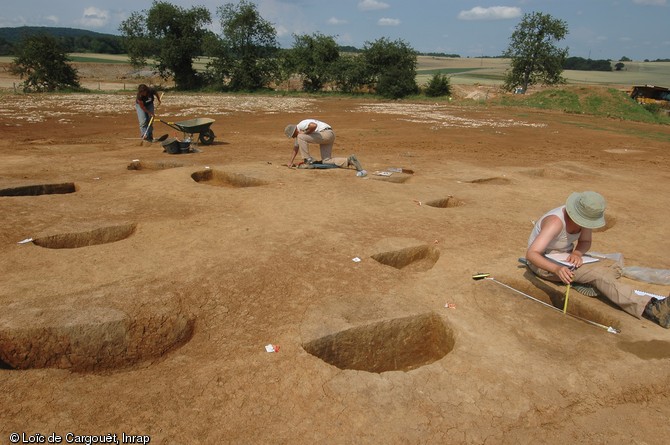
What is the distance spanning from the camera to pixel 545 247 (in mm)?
4285

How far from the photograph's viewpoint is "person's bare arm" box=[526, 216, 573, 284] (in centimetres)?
422

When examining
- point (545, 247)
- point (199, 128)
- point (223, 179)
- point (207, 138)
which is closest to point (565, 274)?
point (545, 247)

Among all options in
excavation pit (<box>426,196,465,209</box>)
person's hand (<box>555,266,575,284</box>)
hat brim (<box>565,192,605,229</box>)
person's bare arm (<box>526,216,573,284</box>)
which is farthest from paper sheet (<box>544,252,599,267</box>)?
excavation pit (<box>426,196,465,209</box>)

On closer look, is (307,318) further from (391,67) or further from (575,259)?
(391,67)

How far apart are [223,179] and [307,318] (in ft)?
18.6

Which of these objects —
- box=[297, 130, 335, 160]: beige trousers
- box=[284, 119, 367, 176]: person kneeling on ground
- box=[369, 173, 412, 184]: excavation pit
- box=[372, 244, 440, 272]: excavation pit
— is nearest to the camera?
box=[372, 244, 440, 272]: excavation pit

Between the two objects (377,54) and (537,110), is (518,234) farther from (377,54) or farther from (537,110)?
(377,54)

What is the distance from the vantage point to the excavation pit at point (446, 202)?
764 centimetres

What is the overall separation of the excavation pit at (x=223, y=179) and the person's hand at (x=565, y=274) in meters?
5.43

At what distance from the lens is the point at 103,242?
5707 millimetres

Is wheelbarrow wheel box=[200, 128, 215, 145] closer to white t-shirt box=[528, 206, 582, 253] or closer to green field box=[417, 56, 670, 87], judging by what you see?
white t-shirt box=[528, 206, 582, 253]

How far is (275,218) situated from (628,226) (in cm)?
535

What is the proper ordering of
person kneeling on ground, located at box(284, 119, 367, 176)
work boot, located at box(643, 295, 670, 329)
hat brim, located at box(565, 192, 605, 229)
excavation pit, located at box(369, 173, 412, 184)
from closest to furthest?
work boot, located at box(643, 295, 670, 329), hat brim, located at box(565, 192, 605, 229), excavation pit, located at box(369, 173, 412, 184), person kneeling on ground, located at box(284, 119, 367, 176)

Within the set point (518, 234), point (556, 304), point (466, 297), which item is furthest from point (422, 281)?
point (518, 234)
